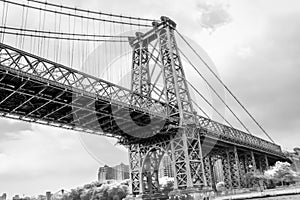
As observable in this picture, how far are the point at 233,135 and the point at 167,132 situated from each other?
2425 centimetres

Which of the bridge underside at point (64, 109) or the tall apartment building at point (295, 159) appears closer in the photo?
the bridge underside at point (64, 109)

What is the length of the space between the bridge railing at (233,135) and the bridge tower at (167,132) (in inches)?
218

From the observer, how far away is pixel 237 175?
6525 centimetres

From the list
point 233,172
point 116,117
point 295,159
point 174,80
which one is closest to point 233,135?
point 233,172

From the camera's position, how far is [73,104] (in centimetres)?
3353

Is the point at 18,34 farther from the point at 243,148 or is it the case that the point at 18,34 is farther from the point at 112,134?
the point at 243,148

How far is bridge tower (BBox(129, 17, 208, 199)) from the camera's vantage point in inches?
1610

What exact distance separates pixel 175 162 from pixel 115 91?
13.3 m

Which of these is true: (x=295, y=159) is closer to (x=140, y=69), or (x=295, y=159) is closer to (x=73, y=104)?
(x=140, y=69)

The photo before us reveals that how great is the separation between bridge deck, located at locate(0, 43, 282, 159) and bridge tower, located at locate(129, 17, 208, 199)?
1.53 metres

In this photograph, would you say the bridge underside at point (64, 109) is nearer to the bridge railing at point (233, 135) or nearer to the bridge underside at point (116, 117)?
the bridge underside at point (116, 117)

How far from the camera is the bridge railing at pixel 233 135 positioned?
4978cm

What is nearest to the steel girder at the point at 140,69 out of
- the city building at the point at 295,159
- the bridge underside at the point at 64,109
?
the bridge underside at the point at 64,109

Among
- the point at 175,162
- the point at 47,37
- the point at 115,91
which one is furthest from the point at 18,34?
the point at 175,162
